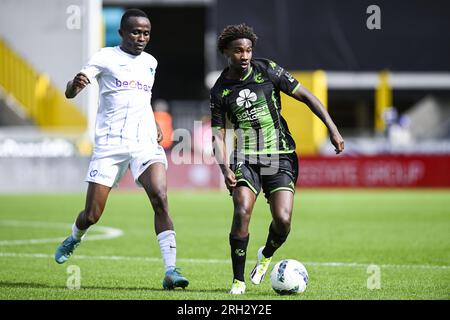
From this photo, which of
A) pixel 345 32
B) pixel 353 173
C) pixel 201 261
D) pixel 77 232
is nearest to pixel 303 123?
pixel 353 173

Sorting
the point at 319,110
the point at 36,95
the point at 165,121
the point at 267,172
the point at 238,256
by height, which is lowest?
the point at 238,256

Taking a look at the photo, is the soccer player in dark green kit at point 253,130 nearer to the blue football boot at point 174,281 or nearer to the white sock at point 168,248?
the blue football boot at point 174,281

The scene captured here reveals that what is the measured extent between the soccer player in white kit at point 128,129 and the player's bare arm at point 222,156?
651 millimetres

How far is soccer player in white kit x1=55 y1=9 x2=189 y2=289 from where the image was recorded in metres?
8.74

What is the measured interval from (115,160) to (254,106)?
142 cm

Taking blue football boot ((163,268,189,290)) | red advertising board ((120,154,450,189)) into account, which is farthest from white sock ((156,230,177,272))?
red advertising board ((120,154,450,189))

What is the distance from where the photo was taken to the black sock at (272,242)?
8.77 meters

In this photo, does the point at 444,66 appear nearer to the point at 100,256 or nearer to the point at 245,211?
the point at 100,256

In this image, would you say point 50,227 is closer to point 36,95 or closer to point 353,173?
point 353,173

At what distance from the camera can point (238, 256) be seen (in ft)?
27.3

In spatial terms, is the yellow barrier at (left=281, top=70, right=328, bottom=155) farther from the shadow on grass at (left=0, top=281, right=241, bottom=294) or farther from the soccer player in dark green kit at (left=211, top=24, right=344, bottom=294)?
the shadow on grass at (left=0, top=281, right=241, bottom=294)

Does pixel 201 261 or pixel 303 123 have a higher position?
pixel 303 123

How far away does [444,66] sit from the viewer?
25953 mm

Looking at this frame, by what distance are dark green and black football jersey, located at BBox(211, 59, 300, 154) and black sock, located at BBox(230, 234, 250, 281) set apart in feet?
2.75
